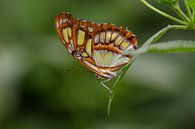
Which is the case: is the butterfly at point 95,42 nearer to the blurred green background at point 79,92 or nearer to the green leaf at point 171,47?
the green leaf at point 171,47

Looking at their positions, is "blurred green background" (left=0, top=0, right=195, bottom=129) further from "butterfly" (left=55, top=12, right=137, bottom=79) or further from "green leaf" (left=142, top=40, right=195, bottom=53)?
"green leaf" (left=142, top=40, right=195, bottom=53)

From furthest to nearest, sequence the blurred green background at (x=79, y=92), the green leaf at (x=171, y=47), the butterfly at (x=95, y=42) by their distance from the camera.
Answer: the blurred green background at (x=79, y=92)
the butterfly at (x=95, y=42)
the green leaf at (x=171, y=47)

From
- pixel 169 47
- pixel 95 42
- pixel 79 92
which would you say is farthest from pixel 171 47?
pixel 79 92

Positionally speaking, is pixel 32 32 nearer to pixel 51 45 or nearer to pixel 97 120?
pixel 51 45

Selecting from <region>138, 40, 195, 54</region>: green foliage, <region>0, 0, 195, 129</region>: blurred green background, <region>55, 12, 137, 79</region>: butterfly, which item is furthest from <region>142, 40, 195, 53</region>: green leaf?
<region>0, 0, 195, 129</region>: blurred green background

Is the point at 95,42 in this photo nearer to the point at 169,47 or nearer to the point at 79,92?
the point at 169,47

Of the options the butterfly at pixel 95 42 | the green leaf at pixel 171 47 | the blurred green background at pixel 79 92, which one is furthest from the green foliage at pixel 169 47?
the blurred green background at pixel 79 92
